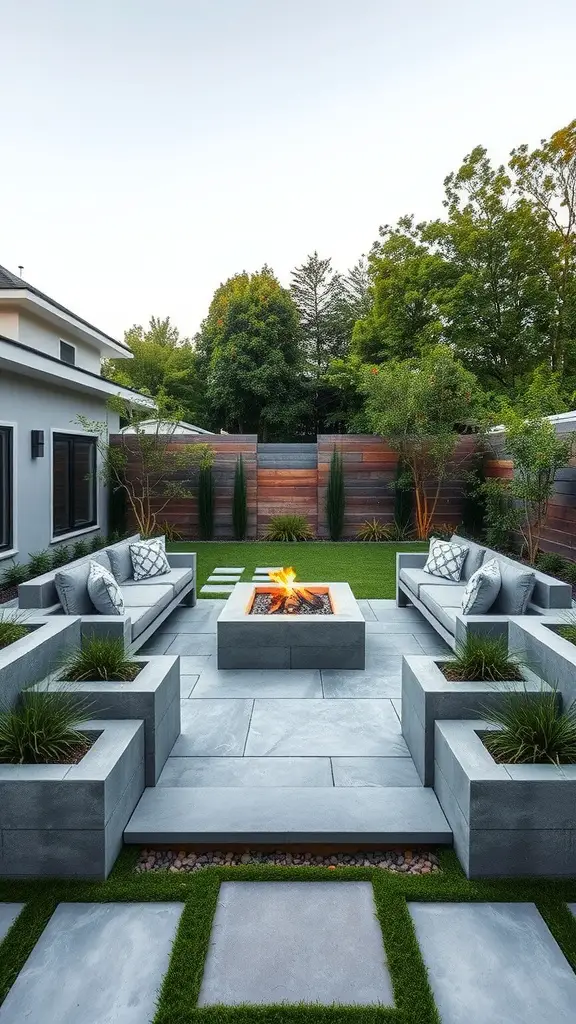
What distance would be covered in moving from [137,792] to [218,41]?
34.7ft

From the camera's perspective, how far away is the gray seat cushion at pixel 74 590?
15.3ft

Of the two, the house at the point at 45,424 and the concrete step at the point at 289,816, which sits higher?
the house at the point at 45,424

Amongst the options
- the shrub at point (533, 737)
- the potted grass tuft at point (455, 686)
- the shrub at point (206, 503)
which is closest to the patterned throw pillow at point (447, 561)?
the potted grass tuft at point (455, 686)

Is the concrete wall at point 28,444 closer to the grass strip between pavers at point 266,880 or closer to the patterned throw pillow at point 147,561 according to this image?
the patterned throw pillow at point 147,561

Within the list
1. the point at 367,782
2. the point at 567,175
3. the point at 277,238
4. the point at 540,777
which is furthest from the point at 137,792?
the point at 277,238

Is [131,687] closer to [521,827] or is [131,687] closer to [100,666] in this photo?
[100,666]

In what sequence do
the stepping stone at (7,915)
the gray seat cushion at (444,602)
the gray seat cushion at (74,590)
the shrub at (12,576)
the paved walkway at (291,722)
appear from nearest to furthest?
the stepping stone at (7,915) → the paved walkway at (291,722) → the gray seat cushion at (74,590) → the gray seat cushion at (444,602) → the shrub at (12,576)

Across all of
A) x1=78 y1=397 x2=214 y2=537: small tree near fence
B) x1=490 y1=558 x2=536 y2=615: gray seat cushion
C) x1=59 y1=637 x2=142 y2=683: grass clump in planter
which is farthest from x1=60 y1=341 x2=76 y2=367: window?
x1=490 y1=558 x2=536 y2=615: gray seat cushion

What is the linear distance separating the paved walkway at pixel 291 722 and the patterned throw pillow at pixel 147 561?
0.93 meters

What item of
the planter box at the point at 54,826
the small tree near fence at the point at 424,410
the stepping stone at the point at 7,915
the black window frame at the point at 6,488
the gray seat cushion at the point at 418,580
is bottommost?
the stepping stone at the point at 7,915

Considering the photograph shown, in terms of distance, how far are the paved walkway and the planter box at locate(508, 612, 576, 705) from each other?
90cm

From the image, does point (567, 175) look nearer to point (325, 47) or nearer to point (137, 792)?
point (325, 47)

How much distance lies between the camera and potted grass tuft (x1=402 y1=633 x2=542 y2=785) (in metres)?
3.03

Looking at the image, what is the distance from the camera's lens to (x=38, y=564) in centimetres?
764
